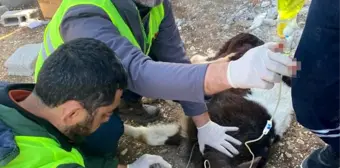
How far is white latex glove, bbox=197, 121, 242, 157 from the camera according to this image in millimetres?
2469

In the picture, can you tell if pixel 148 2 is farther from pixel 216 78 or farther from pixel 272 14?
pixel 272 14

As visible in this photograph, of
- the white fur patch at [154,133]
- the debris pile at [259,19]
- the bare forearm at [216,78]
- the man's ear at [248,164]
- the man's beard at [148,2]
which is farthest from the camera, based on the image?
the debris pile at [259,19]

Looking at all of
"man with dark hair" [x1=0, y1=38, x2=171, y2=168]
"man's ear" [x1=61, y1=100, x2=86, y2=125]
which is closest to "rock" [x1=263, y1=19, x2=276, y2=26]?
"man with dark hair" [x1=0, y1=38, x2=171, y2=168]

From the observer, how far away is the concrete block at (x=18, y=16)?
4422 mm

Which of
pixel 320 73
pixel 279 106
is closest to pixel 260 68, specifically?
pixel 320 73

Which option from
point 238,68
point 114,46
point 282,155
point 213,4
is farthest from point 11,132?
point 213,4

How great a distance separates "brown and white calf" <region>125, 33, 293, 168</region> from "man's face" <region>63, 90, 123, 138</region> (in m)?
0.98

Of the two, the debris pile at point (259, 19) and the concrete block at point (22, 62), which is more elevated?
the debris pile at point (259, 19)

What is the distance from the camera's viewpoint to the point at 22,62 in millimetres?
3648

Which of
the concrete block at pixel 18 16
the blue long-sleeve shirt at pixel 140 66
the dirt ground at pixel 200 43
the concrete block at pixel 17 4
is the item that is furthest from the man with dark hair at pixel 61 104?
the concrete block at pixel 17 4

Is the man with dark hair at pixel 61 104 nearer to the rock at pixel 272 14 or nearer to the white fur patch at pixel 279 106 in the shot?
the white fur patch at pixel 279 106

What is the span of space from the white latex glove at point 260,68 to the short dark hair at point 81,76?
43 cm

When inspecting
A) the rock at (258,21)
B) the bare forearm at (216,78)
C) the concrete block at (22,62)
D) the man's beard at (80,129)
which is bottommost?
the concrete block at (22,62)

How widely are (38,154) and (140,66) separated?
1.79 feet
